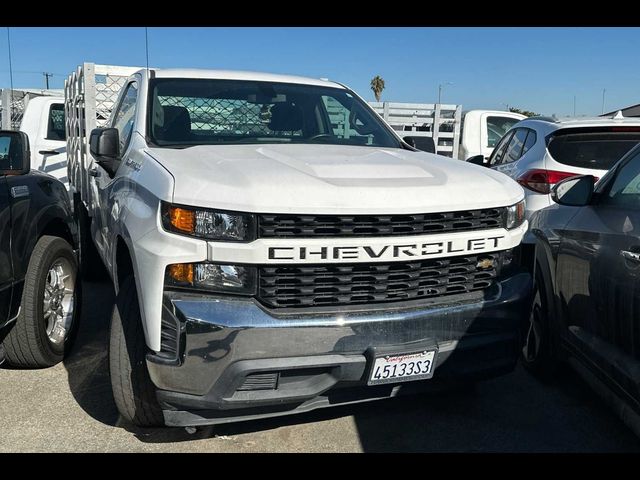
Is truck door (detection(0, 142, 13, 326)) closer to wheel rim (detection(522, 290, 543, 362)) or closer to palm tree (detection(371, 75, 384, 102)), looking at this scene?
wheel rim (detection(522, 290, 543, 362))

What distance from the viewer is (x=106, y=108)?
22.6ft

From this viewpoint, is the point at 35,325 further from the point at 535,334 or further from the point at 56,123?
the point at 56,123

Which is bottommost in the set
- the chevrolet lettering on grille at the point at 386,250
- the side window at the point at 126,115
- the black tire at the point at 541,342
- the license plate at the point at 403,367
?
the black tire at the point at 541,342

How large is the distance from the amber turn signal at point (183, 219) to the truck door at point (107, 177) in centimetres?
109

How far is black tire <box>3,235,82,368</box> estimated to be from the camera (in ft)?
12.3

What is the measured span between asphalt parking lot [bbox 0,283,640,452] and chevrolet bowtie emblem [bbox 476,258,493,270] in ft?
3.04

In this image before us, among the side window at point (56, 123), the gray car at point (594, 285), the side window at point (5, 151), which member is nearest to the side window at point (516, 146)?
the gray car at point (594, 285)

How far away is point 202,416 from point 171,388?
20cm

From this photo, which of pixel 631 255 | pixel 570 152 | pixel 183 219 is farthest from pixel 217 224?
pixel 570 152

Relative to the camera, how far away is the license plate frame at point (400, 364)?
2.65m

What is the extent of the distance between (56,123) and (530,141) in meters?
6.89

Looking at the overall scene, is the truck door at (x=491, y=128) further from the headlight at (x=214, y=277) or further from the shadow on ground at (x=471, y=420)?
the headlight at (x=214, y=277)
